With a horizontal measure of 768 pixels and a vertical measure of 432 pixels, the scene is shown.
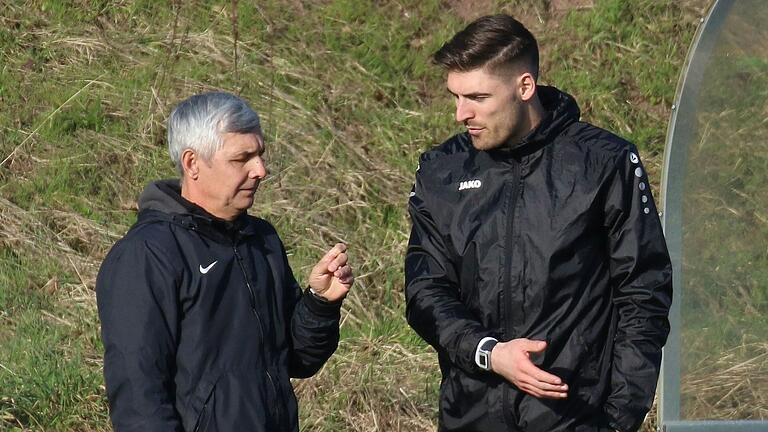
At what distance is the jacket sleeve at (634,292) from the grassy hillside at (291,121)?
2.43 m

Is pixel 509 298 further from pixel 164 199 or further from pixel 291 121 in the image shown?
pixel 291 121

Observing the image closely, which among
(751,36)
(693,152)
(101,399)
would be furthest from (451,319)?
(101,399)

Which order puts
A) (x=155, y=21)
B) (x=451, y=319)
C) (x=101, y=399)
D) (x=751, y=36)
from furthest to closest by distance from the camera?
(x=155, y=21)
(x=101, y=399)
(x=751, y=36)
(x=451, y=319)

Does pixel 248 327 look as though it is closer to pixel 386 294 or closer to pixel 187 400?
pixel 187 400

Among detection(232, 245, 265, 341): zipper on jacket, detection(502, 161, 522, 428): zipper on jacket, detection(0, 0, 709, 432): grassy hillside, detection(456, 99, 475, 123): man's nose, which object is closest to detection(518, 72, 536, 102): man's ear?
detection(456, 99, 475, 123): man's nose

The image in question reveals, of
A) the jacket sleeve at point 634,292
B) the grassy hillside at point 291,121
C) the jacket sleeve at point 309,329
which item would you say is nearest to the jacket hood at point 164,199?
the jacket sleeve at point 309,329

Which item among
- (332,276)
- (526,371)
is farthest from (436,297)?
(526,371)

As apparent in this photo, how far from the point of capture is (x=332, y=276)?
3.71 metres

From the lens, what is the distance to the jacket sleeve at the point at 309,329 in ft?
12.2

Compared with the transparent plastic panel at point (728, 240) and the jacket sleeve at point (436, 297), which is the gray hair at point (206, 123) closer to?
the jacket sleeve at point (436, 297)

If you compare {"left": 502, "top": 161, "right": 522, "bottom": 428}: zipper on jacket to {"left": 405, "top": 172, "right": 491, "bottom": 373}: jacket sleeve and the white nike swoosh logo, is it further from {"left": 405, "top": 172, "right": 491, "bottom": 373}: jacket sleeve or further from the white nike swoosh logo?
the white nike swoosh logo

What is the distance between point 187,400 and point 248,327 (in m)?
0.28

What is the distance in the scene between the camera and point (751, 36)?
4840 millimetres

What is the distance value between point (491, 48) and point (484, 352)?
3.06ft
